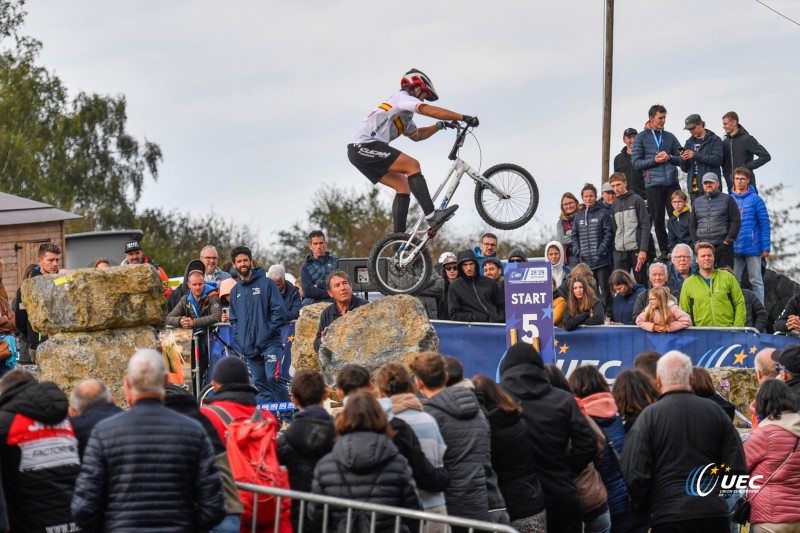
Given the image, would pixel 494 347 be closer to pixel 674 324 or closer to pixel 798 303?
pixel 674 324

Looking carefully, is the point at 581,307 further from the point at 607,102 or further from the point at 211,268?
the point at 607,102

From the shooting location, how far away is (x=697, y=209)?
14.6 meters

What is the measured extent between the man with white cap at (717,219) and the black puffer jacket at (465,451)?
824 centimetres

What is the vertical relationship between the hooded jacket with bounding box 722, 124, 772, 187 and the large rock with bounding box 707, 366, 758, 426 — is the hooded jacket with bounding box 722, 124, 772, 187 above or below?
above

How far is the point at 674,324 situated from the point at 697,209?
3.02 m

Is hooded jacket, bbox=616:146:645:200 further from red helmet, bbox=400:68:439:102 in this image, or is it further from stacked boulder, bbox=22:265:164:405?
stacked boulder, bbox=22:265:164:405

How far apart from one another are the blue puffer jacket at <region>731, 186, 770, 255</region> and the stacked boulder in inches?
295

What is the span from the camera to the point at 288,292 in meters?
13.8

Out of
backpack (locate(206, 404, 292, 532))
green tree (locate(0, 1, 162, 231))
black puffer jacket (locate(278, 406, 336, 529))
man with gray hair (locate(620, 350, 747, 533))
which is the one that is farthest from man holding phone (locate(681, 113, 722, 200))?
green tree (locate(0, 1, 162, 231))

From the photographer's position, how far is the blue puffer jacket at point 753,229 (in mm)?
14555

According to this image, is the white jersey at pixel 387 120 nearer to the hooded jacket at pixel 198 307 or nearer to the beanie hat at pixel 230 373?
the hooded jacket at pixel 198 307

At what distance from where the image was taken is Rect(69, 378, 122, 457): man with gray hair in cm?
668

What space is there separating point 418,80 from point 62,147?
39.7 metres

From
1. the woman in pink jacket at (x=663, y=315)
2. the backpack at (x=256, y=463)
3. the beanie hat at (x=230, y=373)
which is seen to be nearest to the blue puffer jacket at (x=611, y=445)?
the backpack at (x=256, y=463)
